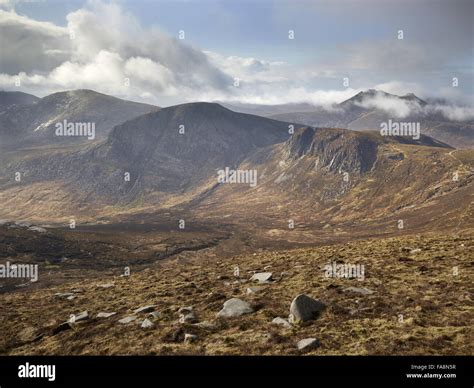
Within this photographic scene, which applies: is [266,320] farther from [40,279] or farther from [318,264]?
[40,279]

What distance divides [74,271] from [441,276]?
293 feet

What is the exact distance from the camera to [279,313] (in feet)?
76.0

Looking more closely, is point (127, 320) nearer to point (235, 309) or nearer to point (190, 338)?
point (190, 338)

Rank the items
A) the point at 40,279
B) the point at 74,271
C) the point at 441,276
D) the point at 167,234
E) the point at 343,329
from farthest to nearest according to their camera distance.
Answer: the point at 167,234, the point at 74,271, the point at 40,279, the point at 441,276, the point at 343,329

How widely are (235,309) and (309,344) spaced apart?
7.41 metres

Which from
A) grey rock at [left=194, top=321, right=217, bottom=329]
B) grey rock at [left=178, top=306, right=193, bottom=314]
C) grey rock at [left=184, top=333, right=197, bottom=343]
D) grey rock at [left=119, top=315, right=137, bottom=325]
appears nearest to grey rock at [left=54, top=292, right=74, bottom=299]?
grey rock at [left=119, top=315, right=137, bottom=325]

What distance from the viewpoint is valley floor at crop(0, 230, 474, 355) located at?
726 inches

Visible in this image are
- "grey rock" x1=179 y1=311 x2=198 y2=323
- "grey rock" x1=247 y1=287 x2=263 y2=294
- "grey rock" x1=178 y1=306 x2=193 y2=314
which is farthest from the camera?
"grey rock" x1=247 y1=287 x2=263 y2=294

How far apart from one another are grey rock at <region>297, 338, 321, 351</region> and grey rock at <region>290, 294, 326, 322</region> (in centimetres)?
322

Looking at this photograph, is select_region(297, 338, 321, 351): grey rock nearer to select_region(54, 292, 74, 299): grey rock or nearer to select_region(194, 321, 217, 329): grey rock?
select_region(194, 321, 217, 329): grey rock

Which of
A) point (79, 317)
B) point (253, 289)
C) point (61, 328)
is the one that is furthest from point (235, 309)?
point (79, 317)

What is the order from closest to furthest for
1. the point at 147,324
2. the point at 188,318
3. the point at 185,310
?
the point at 147,324, the point at 188,318, the point at 185,310

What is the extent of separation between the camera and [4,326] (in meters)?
28.8
